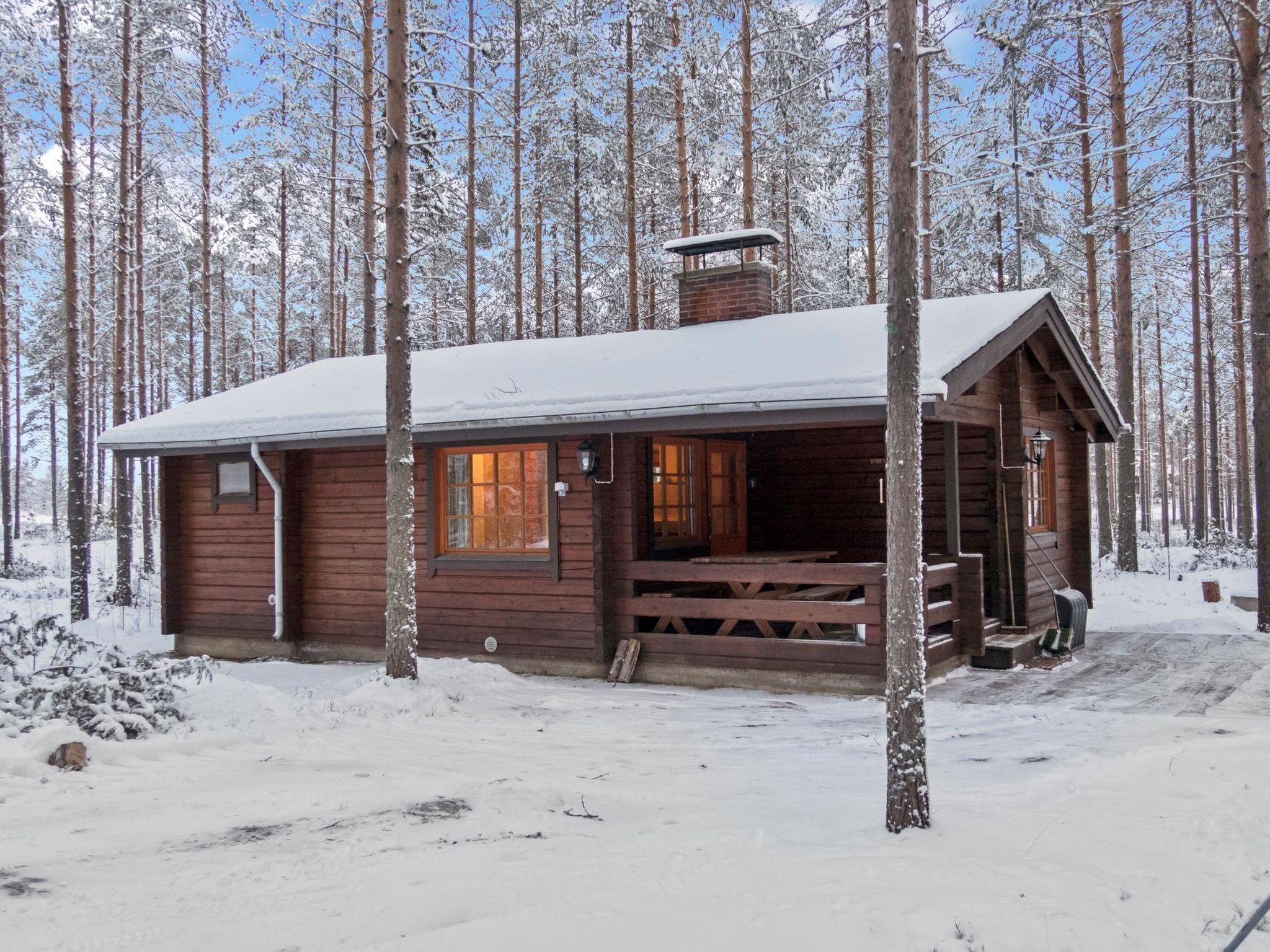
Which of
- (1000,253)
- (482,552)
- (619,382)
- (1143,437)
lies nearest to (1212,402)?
(1000,253)

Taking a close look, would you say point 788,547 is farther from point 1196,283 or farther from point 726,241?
point 1196,283

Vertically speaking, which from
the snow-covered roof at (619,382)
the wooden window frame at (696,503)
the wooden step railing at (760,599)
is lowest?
the wooden step railing at (760,599)

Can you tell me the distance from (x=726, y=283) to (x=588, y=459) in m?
3.44

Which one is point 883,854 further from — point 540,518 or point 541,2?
point 541,2

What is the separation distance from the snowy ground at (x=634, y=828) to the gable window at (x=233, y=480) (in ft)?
12.6

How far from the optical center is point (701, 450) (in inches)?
405

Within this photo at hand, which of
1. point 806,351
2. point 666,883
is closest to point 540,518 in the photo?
point 806,351

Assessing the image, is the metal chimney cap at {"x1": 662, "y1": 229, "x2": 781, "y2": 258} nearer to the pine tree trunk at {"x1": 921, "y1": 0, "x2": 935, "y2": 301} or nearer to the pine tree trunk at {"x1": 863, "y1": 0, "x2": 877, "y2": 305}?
the pine tree trunk at {"x1": 921, "y1": 0, "x2": 935, "y2": 301}

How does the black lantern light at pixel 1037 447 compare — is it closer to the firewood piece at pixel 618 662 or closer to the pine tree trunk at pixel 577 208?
the firewood piece at pixel 618 662

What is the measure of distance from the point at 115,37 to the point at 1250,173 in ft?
51.1

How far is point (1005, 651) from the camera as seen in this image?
8609mm

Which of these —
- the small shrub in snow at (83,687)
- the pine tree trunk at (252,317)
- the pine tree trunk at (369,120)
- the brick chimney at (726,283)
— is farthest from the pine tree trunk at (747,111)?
the pine tree trunk at (252,317)

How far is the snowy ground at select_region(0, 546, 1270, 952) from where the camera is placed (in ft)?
10.8

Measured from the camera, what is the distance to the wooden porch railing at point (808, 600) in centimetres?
781
